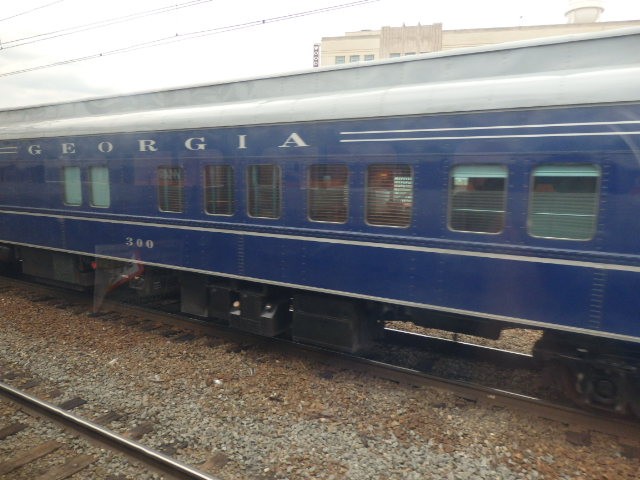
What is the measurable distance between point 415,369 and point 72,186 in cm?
711

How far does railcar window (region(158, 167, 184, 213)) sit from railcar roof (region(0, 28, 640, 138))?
Result: 724 mm

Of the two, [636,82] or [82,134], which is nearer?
[636,82]

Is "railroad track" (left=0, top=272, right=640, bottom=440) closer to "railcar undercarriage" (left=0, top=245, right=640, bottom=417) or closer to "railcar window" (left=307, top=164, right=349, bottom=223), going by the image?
"railcar undercarriage" (left=0, top=245, right=640, bottom=417)

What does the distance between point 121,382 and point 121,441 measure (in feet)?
5.28

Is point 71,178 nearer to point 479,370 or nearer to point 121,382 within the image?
point 121,382

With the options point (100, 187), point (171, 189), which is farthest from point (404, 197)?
point (100, 187)

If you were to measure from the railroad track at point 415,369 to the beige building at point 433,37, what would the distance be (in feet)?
147

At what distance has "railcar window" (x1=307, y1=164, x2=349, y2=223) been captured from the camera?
19.4ft

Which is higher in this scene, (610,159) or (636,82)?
(636,82)

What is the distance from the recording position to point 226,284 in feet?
24.6

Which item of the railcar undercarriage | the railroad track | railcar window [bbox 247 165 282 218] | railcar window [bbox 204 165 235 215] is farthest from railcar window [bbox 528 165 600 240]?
railcar window [bbox 204 165 235 215]

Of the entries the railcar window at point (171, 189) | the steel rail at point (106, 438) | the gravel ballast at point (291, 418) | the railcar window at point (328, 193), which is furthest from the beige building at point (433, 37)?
the steel rail at point (106, 438)

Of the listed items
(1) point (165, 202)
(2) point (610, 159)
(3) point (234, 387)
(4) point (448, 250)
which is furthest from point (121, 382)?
(2) point (610, 159)

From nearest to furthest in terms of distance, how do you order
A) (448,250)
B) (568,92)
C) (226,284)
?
(568,92) → (448,250) → (226,284)
